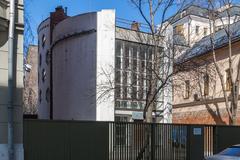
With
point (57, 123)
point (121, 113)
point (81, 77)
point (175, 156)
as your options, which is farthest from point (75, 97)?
point (57, 123)

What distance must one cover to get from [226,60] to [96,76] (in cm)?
1091

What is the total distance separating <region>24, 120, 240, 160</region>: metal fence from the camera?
15.3m

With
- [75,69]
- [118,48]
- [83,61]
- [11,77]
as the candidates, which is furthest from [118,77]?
[11,77]

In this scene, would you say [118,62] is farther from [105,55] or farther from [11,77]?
[11,77]

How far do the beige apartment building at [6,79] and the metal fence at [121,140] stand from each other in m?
0.50

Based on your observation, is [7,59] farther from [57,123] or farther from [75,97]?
[75,97]

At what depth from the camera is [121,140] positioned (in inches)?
686

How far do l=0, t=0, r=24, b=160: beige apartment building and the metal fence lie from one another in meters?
0.50

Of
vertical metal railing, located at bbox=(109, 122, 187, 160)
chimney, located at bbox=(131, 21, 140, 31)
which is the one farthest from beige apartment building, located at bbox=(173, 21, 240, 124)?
vertical metal railing, located at bbox=(109, 122, 187, 160)

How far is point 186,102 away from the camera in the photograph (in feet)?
132

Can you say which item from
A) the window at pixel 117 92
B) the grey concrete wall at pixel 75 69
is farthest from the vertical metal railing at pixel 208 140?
the grey concrete wall at pixel 75 69

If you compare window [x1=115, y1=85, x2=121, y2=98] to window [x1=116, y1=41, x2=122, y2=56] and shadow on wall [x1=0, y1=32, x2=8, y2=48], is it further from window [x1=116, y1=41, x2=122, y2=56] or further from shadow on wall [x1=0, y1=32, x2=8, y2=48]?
shadow on wall [x1=0, y1=32, x2=8, y2=48]

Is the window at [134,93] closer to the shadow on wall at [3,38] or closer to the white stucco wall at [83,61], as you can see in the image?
the white stucco wall at [83,61]

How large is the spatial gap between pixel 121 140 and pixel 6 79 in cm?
528
